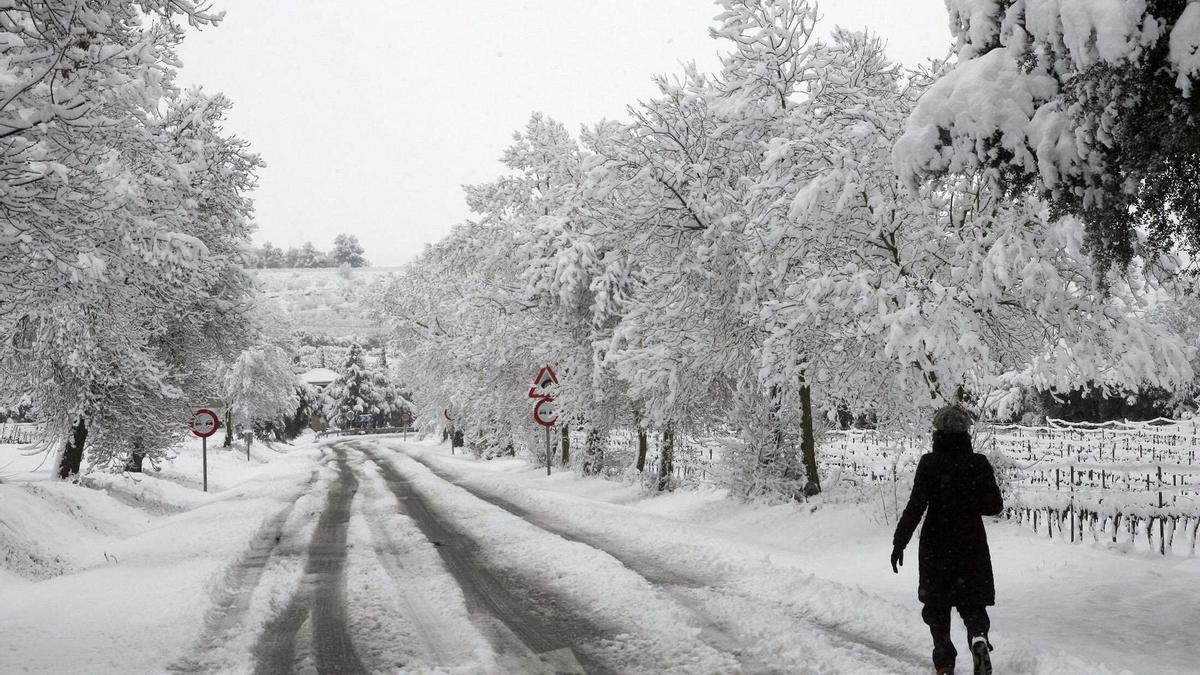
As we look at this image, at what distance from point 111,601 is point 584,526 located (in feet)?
22.7

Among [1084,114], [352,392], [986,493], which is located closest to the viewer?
[1084,114]

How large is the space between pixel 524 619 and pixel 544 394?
13.1 m

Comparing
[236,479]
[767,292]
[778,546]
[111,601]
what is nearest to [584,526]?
[778,546]

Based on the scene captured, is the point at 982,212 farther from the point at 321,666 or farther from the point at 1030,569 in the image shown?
the point at 321,666

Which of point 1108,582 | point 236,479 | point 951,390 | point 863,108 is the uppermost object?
point 863,108

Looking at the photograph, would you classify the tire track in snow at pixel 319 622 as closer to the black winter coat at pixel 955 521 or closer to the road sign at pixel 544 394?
the black winter coat at pixel 955 521

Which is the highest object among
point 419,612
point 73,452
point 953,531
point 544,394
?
point 544,394

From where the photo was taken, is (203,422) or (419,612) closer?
(419,612)

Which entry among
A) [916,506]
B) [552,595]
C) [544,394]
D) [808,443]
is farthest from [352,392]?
[916,506]

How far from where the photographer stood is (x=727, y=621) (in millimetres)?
7000

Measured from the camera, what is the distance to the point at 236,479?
A: 3034cm

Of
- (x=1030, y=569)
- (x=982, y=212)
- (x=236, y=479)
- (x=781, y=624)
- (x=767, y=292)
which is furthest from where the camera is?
(x=236, y=479)

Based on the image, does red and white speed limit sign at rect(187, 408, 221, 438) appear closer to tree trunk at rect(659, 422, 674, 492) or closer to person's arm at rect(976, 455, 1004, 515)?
tree trunk at rect(659, 422, 674, 492)

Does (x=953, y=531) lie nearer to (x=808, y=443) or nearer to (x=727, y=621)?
(x=727, y=621)
